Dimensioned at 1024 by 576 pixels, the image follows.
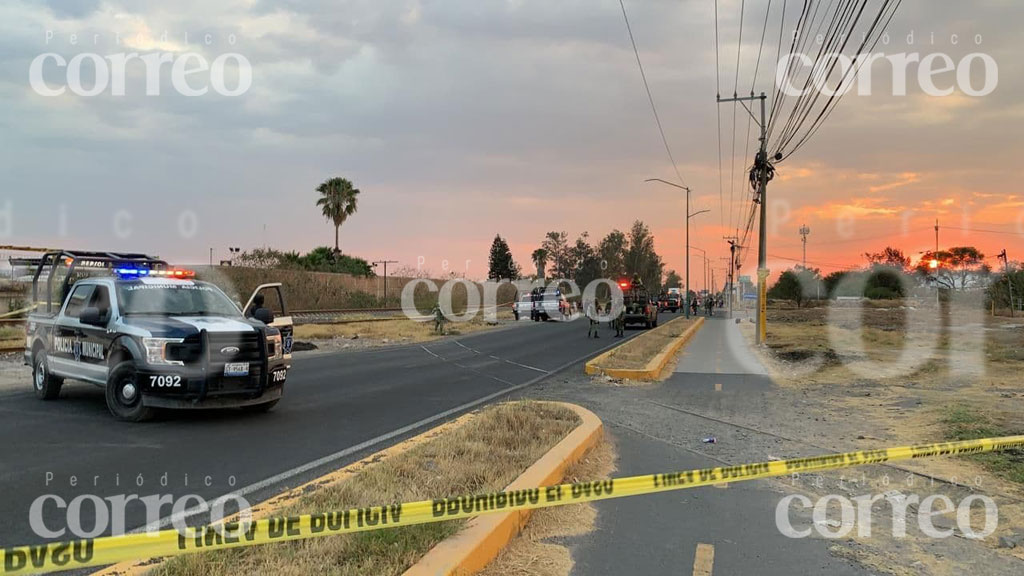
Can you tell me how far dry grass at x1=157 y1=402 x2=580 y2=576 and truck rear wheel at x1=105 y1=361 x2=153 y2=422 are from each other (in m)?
3.83

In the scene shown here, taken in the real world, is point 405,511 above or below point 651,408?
above

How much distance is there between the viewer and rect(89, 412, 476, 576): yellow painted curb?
377cm

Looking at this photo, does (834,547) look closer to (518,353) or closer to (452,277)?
(518,353)

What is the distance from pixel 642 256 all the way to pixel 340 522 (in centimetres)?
11156

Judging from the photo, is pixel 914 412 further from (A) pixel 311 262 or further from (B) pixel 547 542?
(A) pixel 311 262

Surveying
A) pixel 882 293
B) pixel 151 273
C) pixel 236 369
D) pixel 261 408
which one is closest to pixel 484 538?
pixel 236 369

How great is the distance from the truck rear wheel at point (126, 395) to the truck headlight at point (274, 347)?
1509 millimetres

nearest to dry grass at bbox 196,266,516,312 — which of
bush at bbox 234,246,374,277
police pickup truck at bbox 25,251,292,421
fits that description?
bush at bbox 234,246,374,277

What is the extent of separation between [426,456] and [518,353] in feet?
44.8

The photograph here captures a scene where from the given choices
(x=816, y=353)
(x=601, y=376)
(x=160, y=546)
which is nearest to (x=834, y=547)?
(x=160, y=546)

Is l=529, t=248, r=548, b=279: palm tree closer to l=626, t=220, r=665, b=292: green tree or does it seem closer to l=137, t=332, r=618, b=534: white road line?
l=626, t=220, r=665, b=292: green tree

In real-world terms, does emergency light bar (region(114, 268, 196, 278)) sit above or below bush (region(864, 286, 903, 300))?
above

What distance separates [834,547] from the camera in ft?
14.9

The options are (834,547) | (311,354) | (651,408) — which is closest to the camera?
(834,547)
